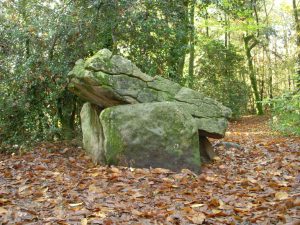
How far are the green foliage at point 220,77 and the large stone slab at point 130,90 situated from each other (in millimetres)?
14697

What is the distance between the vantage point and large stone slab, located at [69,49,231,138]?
7.58 metres

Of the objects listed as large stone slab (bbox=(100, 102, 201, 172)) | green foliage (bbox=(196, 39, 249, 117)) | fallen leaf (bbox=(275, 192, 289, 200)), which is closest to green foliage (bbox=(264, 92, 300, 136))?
large stone slab (bbox=(100, 102, 201, 172))

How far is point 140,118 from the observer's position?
7062 millimetres

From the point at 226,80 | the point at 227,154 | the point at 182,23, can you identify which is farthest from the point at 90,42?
the point at 226,80

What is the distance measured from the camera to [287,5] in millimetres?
30078

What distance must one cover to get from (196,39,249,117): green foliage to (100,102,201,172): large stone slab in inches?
625

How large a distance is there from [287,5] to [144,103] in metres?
26.6

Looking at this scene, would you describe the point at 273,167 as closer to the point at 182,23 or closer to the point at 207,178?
the point at 207,178

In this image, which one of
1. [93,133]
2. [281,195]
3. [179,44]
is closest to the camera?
[281,195]

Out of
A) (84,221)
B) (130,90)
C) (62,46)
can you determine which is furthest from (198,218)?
(62,46)

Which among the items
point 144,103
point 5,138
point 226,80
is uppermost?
point 226,80

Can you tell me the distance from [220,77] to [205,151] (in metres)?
15.7

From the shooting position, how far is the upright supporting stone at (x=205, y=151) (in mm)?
7938

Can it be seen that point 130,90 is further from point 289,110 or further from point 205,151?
point 289,110
